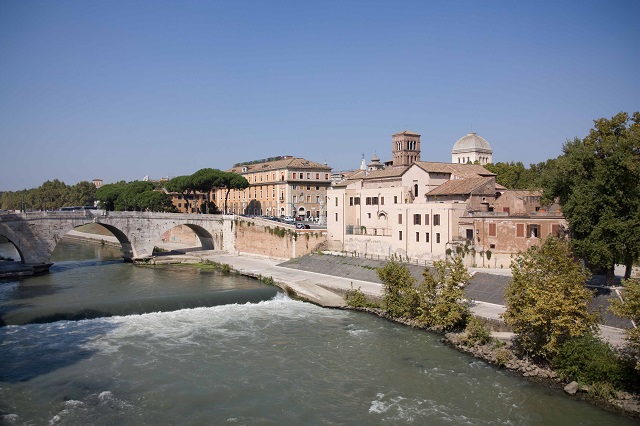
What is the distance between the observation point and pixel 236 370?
2270cm

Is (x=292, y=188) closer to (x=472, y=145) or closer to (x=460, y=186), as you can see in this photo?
(x=472, y=145)

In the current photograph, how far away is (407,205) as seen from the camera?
40.5 metres

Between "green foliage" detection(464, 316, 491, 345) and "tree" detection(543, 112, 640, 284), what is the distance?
22.5ft

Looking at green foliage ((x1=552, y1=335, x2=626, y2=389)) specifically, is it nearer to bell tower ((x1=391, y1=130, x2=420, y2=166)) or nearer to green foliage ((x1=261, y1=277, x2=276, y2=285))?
green foliage ((x1=261, y1=277, x2=276, y2=285))

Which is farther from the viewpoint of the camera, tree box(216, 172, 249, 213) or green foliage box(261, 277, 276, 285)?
tree box(216, 172, 249, 213)

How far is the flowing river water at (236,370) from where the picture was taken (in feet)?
61.7

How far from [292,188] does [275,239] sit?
886 inches

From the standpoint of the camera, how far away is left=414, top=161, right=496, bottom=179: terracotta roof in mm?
43375

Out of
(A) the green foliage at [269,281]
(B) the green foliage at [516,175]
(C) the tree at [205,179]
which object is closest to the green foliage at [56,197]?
(C) the tree at [205,179]

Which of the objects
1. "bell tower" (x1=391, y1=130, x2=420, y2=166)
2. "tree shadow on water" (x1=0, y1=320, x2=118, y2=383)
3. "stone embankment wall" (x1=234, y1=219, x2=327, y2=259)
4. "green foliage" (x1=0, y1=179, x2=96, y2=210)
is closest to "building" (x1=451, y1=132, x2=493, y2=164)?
"bell tower" (x1=391, y1=130, x2=420, y2=166)

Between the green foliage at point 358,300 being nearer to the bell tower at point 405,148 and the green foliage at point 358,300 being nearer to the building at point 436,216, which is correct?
the building at point 436,216

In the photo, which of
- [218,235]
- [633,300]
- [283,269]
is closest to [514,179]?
[283,269]

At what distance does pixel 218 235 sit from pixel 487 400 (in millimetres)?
42765

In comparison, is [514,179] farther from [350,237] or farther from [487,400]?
[487,400]
